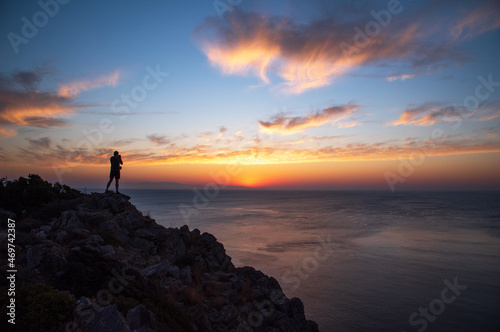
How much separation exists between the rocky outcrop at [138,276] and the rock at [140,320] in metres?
0.02

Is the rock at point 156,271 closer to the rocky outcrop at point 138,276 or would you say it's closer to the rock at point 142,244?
the rocky outcrop at point 138,276

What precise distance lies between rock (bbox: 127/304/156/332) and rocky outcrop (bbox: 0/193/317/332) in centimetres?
2

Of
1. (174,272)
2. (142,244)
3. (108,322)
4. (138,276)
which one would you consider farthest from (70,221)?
(108,322)

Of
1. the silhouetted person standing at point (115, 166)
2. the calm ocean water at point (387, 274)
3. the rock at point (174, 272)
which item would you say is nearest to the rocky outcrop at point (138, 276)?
the rock at point (174, 272)

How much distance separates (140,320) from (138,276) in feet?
10.4

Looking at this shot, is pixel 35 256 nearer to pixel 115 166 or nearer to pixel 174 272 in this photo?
pixel 174 272

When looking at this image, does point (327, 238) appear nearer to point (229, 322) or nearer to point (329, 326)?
point (329, 326)

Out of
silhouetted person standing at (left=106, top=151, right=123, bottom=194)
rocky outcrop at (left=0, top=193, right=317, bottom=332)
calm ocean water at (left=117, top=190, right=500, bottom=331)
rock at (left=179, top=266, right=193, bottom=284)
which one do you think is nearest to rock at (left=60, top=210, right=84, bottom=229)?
rocky outcrop at (left=0, top=193, right=317, bottom=332)

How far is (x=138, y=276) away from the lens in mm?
9734

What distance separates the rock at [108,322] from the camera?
230 inches

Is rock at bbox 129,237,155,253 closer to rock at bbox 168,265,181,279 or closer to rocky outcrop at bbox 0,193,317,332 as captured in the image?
rocky outcrop at bbox 0,193,317,332

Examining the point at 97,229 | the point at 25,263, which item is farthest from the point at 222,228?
the point at 25,263

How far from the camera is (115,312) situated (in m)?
6.11

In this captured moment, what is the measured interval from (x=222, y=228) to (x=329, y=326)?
4445 centimetres
